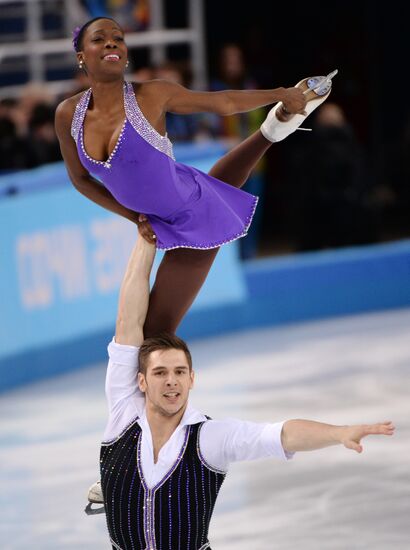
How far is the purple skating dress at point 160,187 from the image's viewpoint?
454 centimetres

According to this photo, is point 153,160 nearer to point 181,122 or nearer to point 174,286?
point 174,286

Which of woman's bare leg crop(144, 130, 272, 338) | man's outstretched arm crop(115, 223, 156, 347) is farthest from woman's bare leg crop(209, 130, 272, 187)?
man's outstretched arm crop(115, 223, 156, 347)

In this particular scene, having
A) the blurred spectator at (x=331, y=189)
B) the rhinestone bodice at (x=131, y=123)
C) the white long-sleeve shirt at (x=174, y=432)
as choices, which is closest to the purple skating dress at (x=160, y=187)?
the rhinestone bodice at (x=131, y=123)

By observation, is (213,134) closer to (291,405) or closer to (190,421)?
(291,405)

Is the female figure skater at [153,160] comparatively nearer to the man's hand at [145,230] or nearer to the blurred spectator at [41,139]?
the man's hand at [145,230]

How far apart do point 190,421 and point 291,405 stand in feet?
10.2

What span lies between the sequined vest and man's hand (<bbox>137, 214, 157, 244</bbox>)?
0.73 meters

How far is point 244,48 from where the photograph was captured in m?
13.6

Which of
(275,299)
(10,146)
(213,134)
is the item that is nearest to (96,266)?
(10,146)

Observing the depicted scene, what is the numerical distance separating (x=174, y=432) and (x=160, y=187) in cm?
85

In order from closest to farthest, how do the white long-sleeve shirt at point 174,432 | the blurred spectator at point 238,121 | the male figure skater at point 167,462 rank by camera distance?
1. the white long-sleeve shirt at point 174,432
2. the male figure skater at point 167,462
3. the blurred spectator at point 238,121

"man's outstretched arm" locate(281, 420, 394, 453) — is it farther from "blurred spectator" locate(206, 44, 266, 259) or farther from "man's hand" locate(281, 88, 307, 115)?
"blurred spectator" locate(206, 44, 266, 259)

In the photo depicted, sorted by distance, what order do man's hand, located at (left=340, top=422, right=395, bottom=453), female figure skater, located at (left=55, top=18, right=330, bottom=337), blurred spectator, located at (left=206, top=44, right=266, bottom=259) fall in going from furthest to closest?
blurred spectator, located at (left=206, top=44, right=266, bottom=259) → female figure skater, located at (left=55, top=18, right=330, bottom=337) → man's hand, located at (left=340, top=422, right=395, bottom=453)

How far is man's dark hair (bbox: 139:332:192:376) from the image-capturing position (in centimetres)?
419
